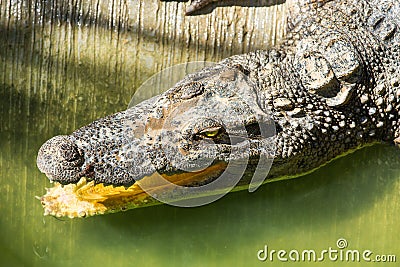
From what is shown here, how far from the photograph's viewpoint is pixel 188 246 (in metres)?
3.36

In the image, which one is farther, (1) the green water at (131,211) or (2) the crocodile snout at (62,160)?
→ (1) the green water at (131,211)

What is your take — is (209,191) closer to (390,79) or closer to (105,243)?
(105,243)

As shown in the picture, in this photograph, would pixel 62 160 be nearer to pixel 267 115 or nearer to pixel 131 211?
pixel 131 211

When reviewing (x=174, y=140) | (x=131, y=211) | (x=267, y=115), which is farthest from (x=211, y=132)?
(x=131, y=211)

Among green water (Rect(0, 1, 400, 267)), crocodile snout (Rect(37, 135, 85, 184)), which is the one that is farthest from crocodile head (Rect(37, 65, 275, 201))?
green water (Rect(0, 1, 400, 267))

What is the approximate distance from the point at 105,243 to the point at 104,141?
901 mm

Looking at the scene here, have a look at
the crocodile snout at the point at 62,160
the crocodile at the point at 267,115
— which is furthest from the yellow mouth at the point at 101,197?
the crocodile snout at the point at 62,160

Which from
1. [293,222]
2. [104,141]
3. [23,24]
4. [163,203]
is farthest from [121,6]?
[293,222]

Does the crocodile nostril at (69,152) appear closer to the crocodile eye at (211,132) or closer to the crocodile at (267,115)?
the crocodile at (267,115)

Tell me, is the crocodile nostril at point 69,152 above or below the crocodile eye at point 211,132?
below

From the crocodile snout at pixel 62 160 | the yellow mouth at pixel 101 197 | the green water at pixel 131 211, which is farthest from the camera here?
the green water at pixel 131 211

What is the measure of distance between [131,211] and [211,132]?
917mm

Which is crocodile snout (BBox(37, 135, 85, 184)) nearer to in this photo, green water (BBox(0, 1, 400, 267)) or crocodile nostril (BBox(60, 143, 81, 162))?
crocodile nostril (BBox(60, 143, 81, 162))

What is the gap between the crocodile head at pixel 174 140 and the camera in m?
2.65
